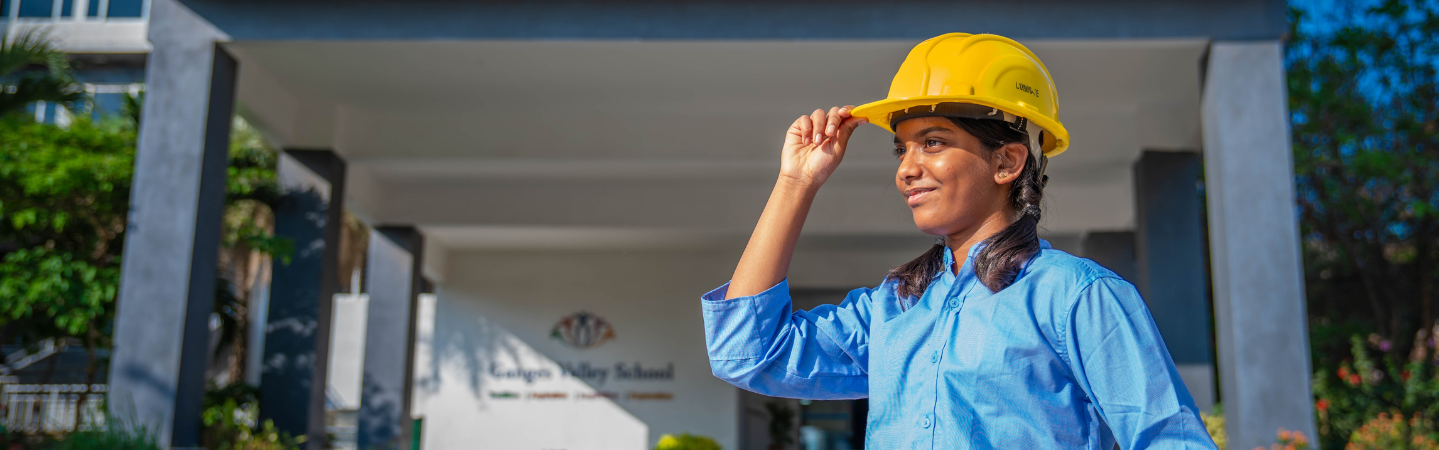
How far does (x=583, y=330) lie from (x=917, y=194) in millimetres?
13275

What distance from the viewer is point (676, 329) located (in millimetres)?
14406

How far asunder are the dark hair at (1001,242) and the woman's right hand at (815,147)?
17cm

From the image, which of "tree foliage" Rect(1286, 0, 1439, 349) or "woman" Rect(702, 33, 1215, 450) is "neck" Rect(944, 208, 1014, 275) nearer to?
"woman" Rect(702, 33, 1215, 450)

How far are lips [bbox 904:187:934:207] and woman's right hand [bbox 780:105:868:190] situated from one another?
0.38 ft

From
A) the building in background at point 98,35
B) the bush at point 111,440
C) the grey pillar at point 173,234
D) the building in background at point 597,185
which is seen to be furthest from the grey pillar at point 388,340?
the bush at point 111,440

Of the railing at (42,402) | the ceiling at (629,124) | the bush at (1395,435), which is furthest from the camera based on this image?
the railing at (42,402)

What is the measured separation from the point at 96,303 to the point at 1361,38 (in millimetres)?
12260

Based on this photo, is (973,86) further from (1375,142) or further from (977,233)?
(1375,142)

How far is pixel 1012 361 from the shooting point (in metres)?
1.27

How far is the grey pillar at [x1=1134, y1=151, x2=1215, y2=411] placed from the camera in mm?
8586

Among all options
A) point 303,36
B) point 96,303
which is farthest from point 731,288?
point 96,303

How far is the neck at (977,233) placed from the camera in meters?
1.50

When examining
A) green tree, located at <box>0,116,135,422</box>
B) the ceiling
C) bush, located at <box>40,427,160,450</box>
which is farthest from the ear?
green tree, located at <box>0,116,135,422</box>

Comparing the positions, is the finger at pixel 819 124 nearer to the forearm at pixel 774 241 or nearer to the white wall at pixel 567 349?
the forearm at pixel 774 241
